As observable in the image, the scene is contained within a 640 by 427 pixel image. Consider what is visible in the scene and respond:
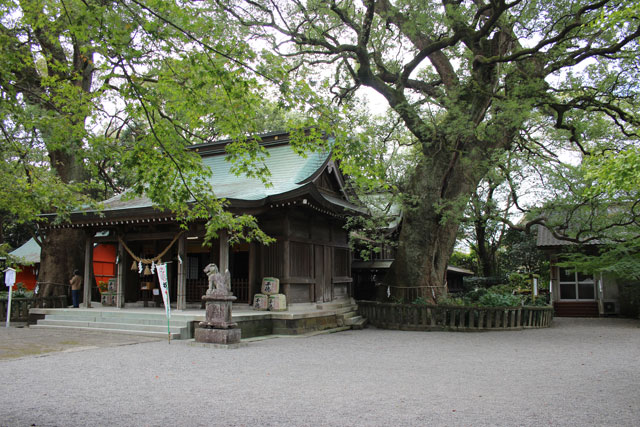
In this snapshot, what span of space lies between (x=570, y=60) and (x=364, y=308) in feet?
33.5

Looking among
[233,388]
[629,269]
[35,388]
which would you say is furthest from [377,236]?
[35,388]

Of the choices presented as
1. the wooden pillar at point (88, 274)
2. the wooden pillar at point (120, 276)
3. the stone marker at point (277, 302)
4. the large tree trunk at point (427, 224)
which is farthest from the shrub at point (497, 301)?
the wooden pillar at point (88, 274)

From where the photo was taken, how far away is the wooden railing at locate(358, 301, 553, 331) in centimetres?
1513

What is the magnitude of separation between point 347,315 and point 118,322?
7250 mm

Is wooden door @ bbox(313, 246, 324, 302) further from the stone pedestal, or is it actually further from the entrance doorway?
the stone pedestal

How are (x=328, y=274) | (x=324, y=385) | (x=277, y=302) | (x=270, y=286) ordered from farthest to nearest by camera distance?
(x=328, y=274) → (x=270, y=286) → (x=277, y=302) → (x=324, y=385)

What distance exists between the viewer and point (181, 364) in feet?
27.3

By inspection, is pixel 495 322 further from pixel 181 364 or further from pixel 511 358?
pixel 181 364

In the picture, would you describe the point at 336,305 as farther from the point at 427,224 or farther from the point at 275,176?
the point at 275,176

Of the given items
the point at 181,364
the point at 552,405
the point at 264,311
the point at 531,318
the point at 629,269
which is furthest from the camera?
the point at 531,318

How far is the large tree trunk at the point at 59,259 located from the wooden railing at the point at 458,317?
11613 mm

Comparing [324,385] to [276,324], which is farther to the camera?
[276,324]

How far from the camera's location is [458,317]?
15234 millimetres

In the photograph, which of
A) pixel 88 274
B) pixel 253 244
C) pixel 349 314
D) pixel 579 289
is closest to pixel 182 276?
pixel 253 244
